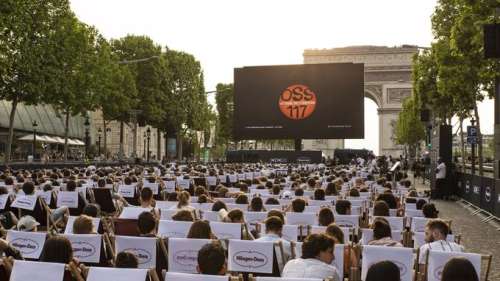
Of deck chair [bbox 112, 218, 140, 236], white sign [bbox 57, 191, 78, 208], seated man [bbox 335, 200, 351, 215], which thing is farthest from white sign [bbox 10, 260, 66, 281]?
white sign [bbox 57, 191, 78, 208]

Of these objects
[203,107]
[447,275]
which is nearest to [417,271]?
[447,275]

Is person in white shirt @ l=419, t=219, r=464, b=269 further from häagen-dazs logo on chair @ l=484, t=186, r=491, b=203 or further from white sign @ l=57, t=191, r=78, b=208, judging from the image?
häagen-dazs logo on chair @ l=484, t=186, r=491, b=203

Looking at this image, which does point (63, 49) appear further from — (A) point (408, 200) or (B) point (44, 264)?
(B) point (44, 264)

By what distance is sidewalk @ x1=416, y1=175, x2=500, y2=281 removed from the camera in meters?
14.5

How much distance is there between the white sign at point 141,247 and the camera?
352 inches

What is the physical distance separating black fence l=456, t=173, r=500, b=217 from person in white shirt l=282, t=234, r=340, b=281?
16.5 m

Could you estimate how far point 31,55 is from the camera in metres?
42.6

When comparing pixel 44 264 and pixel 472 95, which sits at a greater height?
pixel 472 95

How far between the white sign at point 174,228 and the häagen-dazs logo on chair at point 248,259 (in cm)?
203

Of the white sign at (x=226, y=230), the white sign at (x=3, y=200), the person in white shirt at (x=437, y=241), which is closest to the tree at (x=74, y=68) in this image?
the white sign at (x=3, y=200)

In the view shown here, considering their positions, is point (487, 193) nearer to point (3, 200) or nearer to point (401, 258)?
point (3, 200)

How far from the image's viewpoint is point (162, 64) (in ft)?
253

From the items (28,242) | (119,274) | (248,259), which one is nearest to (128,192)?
(28,242)

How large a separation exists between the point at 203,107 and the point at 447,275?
84290 millimetres
